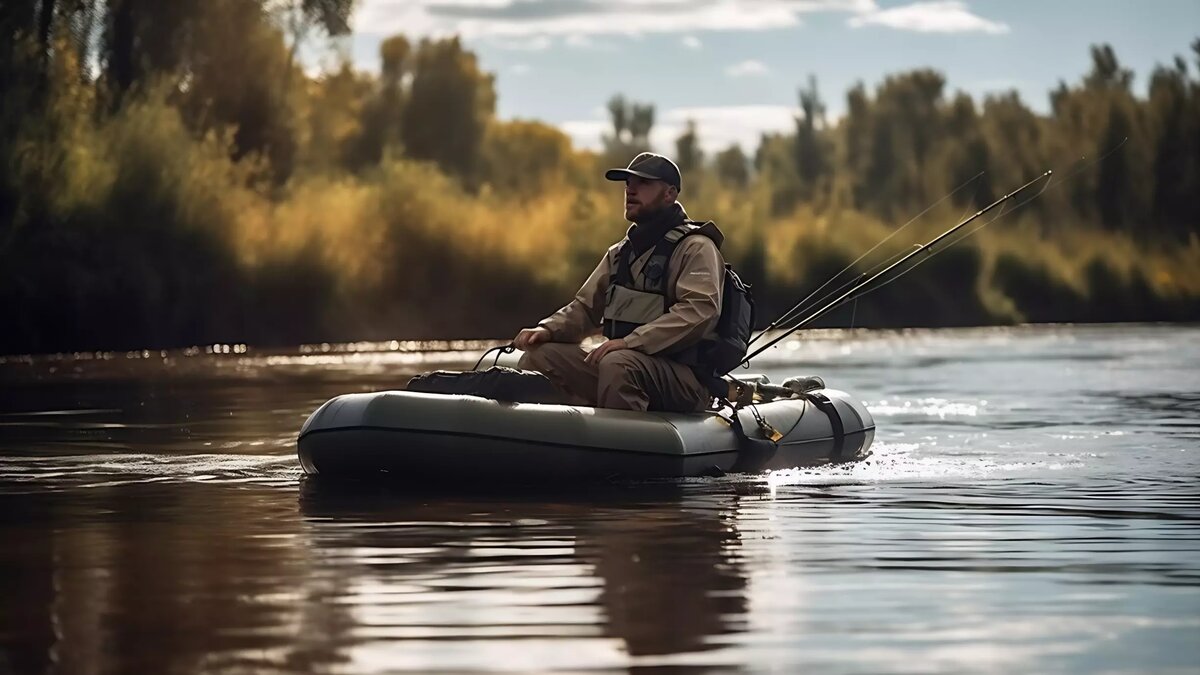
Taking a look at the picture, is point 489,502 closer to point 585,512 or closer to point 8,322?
point 585,512

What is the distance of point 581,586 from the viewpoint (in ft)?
22.6

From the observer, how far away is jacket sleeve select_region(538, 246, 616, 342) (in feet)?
34.2

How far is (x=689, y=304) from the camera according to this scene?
10.1m

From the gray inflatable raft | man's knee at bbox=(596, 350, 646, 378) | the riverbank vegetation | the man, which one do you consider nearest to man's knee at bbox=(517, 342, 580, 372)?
the man

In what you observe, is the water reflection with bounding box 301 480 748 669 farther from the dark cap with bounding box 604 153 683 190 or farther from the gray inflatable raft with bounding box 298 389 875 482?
the dark cap with bounding box 604 153 683 190

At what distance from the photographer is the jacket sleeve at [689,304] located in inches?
399

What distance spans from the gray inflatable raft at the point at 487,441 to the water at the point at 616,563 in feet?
0.47

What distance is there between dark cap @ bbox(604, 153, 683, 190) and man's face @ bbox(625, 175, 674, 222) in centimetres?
3

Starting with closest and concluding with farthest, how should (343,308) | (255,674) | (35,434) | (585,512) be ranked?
(255,674) → (585,512) → (35,434) → (343,308)

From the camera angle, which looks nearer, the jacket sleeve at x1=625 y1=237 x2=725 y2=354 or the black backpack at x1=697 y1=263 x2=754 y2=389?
the jacket sleeve at x1=625 y1=237 x2=725 y2=354

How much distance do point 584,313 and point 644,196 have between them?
614 millimetres

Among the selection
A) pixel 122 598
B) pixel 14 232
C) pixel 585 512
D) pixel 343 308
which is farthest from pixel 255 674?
pixel 343 308

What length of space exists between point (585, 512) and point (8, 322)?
16.1 metres

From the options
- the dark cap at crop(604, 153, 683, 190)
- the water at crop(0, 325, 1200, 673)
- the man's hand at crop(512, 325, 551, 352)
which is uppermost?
the dark cap at crop(604, 153, 683, 190)
